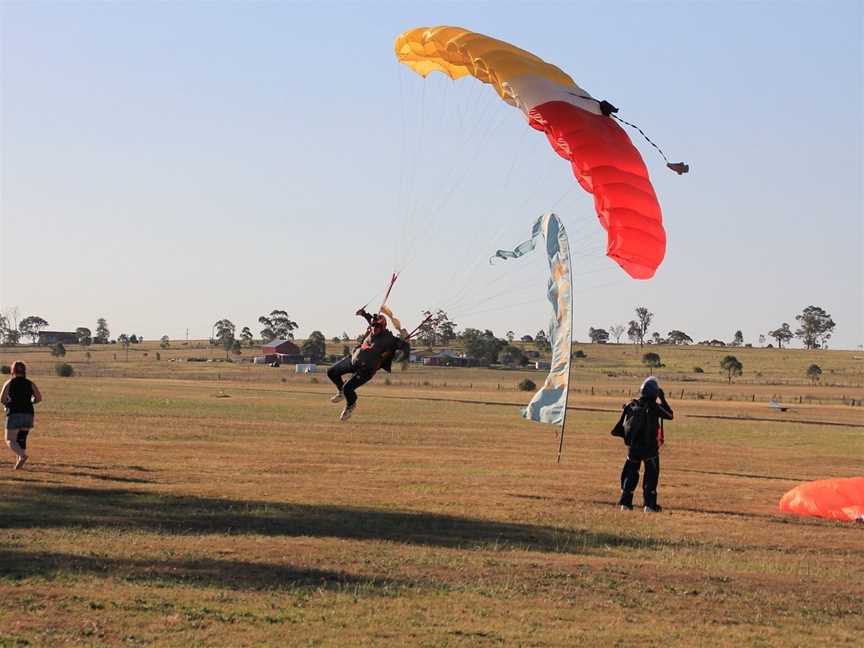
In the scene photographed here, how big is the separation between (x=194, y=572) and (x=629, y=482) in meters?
8.24

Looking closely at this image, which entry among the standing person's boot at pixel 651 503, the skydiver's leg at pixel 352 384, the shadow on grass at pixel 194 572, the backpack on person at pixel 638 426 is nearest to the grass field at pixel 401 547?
the shadow on grass at pixel 194 572

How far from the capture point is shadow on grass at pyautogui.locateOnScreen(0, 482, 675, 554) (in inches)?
559

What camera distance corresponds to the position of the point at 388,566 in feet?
40.5

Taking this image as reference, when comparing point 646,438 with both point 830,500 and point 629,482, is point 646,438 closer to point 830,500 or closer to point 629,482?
point 629,482

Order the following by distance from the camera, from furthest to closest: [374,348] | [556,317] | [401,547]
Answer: [556,317] → [374,348] → [401,547]

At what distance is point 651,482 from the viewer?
58.4 feet

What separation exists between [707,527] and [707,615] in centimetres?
547

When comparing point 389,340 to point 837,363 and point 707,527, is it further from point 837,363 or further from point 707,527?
point 837,363

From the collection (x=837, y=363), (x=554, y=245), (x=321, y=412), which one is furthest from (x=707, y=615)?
(x=837, y=363)

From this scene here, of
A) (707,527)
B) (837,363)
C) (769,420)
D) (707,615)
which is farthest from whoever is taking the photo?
(837,363)

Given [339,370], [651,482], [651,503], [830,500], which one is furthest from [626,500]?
[339,370]

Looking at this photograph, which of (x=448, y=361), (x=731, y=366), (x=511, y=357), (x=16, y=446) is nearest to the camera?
(x=16, y=446)

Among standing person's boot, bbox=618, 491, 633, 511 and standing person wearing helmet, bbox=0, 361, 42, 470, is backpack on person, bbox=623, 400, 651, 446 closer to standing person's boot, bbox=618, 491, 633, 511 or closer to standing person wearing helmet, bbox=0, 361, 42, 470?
standing person's boot, bbox=618, 491, 633, 511

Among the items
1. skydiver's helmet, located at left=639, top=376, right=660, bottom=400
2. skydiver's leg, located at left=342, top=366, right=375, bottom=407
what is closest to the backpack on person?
skydiver's helmet, located at left=639, top=376, right=660, bottom=400
